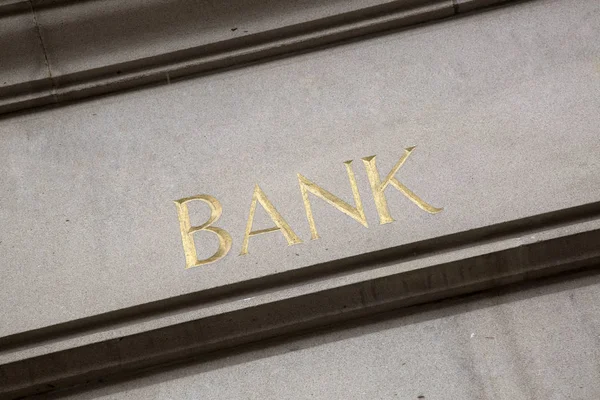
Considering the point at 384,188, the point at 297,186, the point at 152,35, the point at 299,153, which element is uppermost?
the point at 152,35

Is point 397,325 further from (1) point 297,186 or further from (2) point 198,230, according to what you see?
(2) point 198,230

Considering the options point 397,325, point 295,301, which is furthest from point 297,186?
point 397,325

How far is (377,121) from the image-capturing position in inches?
202

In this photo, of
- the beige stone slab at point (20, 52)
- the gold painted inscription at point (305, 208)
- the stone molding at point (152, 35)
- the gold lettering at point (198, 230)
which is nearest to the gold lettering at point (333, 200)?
the gold painted inscription at point (305, 208)

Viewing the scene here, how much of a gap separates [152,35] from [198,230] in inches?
42.0

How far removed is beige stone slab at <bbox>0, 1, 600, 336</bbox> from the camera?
4773 mm

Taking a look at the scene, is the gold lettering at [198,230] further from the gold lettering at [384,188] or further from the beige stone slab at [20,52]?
the beige stone slab at [20,52]

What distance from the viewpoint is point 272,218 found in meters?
4.88

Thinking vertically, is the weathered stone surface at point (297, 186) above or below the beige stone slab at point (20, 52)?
below

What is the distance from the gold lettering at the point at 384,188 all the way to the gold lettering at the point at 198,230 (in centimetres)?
64

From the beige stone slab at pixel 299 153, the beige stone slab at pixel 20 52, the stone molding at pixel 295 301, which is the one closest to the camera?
the stone molding at pixel 295 301

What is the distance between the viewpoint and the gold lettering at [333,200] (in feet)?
15.9

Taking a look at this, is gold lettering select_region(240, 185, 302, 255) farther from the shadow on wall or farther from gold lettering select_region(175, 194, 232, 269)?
the shadow on wall

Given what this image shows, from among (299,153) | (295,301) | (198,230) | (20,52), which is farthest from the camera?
(20,52)
